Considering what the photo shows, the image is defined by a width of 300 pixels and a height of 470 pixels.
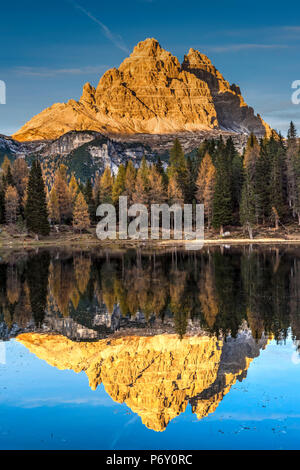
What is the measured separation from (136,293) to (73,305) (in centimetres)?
560

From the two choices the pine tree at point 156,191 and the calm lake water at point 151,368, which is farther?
the pine tree at point 156,191

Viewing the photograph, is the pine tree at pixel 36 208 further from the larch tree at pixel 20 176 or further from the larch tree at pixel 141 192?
the larch tree at pixel 141 192

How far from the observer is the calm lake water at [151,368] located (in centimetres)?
1191

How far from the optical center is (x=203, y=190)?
10619cm

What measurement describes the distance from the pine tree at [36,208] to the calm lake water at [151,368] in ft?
207

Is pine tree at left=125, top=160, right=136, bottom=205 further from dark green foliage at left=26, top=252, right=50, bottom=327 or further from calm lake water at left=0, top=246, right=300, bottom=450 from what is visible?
calm lake water at left=0, top=246, right=300, bottom=450

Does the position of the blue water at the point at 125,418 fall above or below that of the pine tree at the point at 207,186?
below

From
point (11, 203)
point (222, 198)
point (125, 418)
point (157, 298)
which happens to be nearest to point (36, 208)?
point (11, 203)

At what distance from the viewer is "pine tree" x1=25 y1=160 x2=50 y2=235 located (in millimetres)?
95438

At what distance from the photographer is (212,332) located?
21.1 meters

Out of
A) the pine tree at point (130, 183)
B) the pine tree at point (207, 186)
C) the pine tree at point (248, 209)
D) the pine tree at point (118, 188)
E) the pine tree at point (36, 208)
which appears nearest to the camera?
the pine tree at point (248, 209)

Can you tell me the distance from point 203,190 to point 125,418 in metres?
95.3

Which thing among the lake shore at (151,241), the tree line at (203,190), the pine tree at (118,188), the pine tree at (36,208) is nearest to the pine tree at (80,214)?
the tree line at (203,190)

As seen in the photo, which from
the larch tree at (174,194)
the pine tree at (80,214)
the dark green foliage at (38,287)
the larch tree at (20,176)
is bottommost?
the dark green foliage at (38,287)
